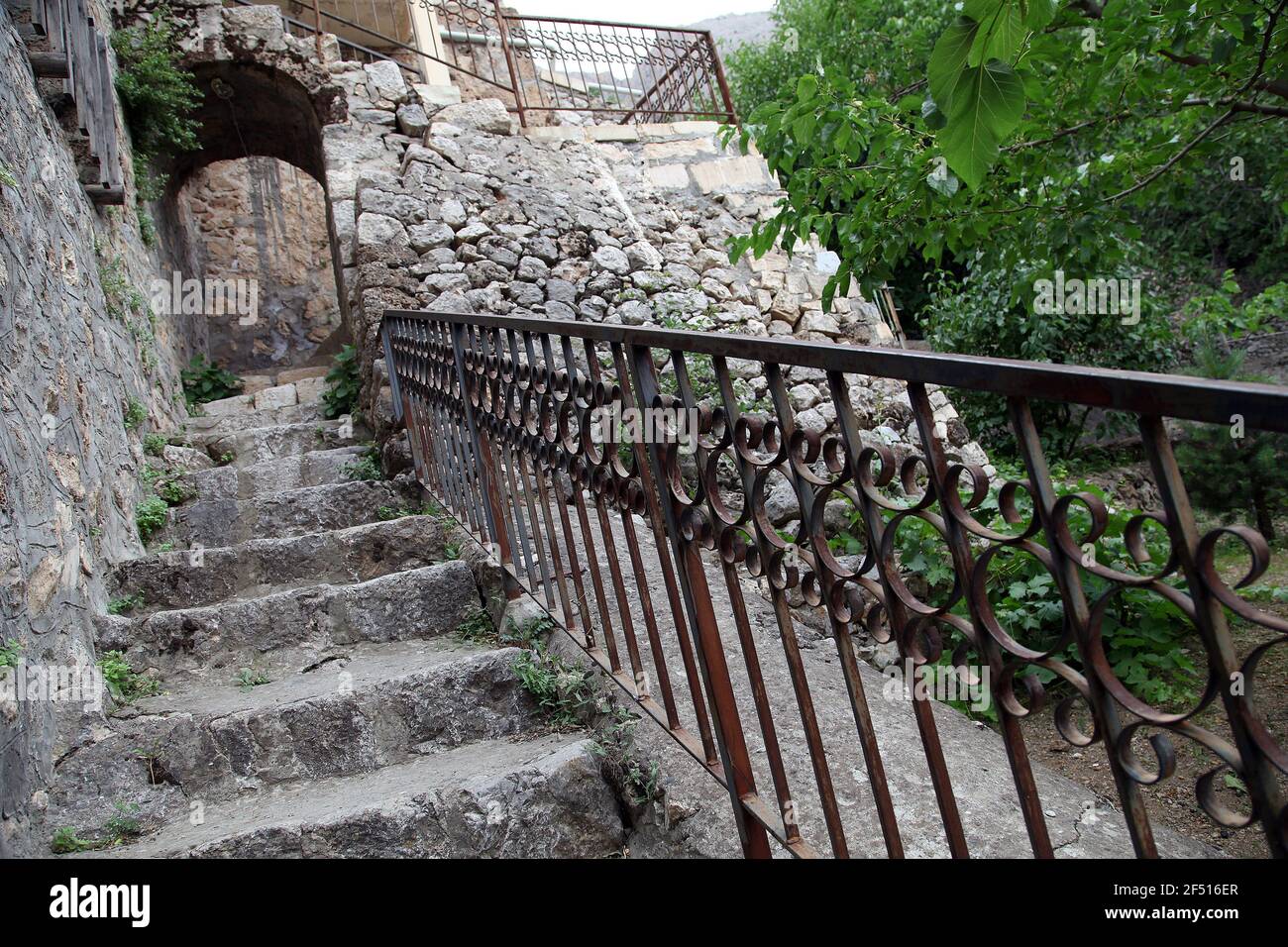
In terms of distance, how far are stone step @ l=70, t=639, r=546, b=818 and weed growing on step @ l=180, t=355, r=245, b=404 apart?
4.73 metres

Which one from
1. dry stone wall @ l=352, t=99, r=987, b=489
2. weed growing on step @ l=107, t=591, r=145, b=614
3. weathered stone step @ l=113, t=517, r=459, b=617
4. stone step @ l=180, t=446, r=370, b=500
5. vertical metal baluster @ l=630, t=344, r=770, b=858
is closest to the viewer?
vertical metal baluster @ l=630, t=344, r=770, b=858

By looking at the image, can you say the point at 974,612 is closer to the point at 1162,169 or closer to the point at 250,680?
the point at 250,680

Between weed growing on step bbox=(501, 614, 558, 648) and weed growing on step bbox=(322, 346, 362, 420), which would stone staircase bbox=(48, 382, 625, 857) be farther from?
weed growing on step bbox=(322, 346, 362, 420)

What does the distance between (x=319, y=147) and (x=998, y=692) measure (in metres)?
7.20

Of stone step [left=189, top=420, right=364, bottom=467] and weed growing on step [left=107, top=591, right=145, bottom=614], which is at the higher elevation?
stone step [left=189, top=420, right=364, bottom=467]

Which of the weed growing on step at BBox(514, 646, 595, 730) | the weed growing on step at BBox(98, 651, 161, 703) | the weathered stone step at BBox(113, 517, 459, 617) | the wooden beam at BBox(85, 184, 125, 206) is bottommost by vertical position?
the weed growing on step at BBox(514, 646, 595, 730)

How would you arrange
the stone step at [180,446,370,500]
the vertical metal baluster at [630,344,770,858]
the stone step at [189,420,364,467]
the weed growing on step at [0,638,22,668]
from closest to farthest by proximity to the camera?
the vertical metal baluster at [630,344,770,858] < the weed growing on step at [0,638,22,668] < the stone step at [180,446,370,500] < the stone step at [189,420,364,467]

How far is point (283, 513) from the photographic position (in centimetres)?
403

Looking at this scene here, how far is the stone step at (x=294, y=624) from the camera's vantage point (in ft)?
9.39

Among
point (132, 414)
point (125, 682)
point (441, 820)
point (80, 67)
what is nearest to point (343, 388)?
point (132, 414)

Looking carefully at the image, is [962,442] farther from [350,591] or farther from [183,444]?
[183,444]

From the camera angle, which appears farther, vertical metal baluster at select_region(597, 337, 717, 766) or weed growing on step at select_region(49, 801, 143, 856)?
weed growing on step at select_region(49, 801, 143, 856)

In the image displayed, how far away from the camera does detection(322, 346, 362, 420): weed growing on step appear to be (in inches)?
221

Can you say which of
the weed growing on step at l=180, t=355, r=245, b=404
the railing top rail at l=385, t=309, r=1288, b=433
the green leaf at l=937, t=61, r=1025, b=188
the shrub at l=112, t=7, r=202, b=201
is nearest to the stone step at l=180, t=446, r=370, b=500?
the weed growing on step at l=180, t=355, r=245, b=404
